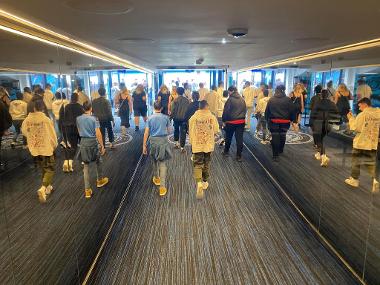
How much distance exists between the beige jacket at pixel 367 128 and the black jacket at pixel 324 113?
607mm

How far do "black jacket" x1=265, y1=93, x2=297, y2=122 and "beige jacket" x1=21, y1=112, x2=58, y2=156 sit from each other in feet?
16.6

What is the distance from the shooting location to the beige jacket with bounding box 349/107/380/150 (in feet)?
10.3

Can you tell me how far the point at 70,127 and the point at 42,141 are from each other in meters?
1.13

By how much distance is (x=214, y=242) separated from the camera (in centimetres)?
380

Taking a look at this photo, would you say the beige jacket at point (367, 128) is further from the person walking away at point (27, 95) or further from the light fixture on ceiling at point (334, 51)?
the person walking away at point (27, 95)

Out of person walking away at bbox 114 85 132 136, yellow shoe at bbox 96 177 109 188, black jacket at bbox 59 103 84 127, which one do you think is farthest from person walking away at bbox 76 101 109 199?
person walking away at bbox 114 85 132 136

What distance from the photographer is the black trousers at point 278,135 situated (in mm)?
6672

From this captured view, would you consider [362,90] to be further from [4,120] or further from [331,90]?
[4,120]

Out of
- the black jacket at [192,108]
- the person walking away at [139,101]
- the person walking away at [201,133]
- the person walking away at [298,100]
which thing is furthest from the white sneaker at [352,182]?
the person walking away at [139,101]

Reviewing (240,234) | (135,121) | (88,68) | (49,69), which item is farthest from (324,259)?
(135,121)

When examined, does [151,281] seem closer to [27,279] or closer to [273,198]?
[27,279]

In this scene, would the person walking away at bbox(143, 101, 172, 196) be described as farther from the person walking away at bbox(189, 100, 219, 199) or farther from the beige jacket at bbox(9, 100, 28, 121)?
the beige jacket at bbox(9, 100, 28, 121)

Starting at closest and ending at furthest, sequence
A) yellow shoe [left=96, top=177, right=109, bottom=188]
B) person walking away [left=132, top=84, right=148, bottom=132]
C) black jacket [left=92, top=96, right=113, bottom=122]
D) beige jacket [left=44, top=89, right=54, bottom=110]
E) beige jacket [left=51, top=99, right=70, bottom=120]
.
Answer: beige jacket [left=44, top=89, right=54, bottom=110]
beige jacket [left=51, top=99, right=70, bottom=120]
yellow shoe [left=96, top=177, right=109, bottom=188]
black jacket [left=92, top=96, right=113, bottom=122]
person walking away [left=132, top=84, right=148, bottom=132]

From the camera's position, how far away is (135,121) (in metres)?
10.4
